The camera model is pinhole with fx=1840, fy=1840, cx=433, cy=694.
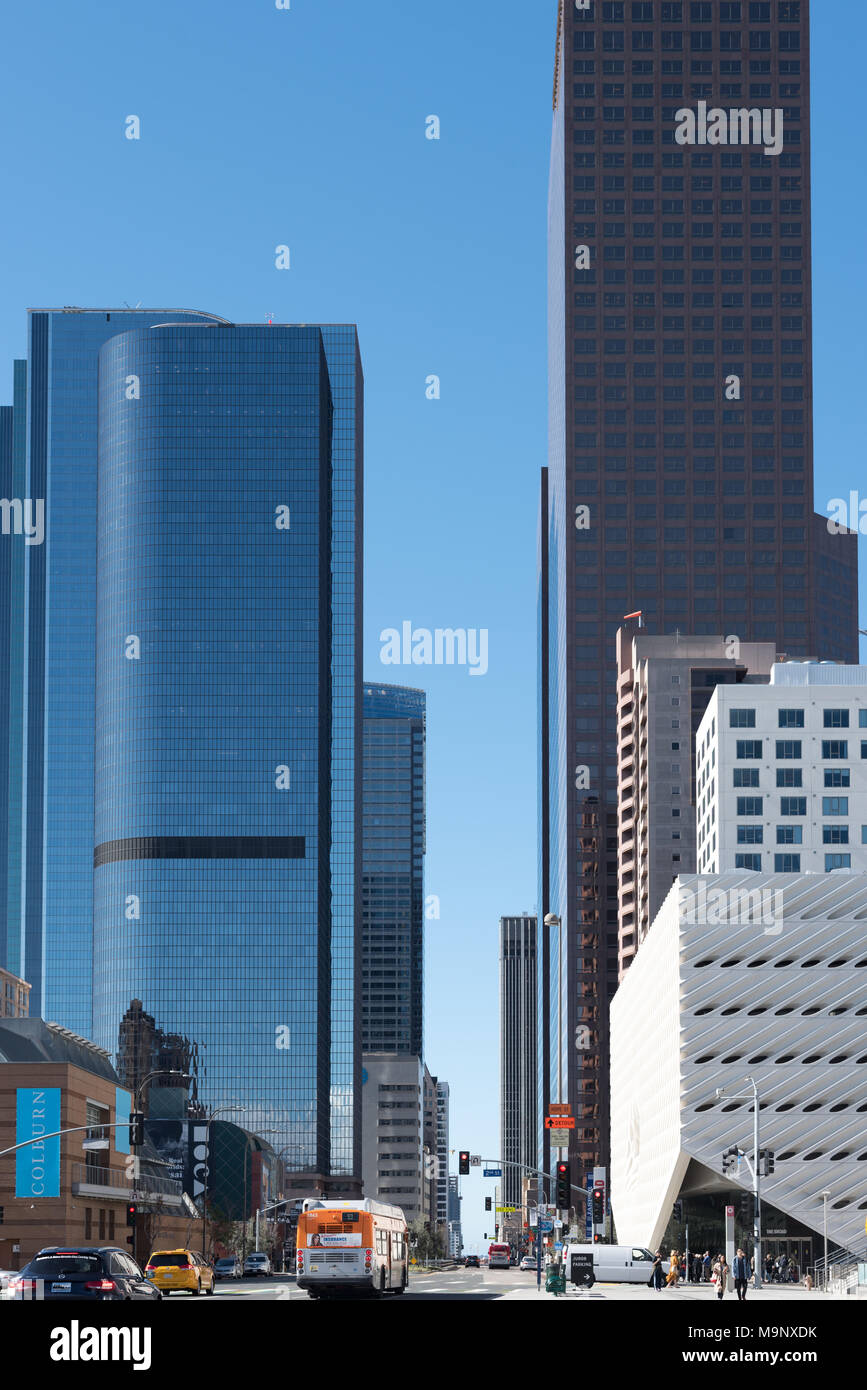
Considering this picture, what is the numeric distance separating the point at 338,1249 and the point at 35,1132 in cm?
5653

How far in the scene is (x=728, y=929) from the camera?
392ft

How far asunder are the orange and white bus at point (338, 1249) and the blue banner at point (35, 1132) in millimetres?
54083

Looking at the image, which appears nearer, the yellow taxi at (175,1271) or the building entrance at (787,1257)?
the yellow taxi at (175,1271)

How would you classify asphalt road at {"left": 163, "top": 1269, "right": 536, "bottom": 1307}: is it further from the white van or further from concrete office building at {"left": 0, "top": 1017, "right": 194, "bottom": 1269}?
concrete office building at {"left": 0, "top": 1017, "right": 194, "bottom": 1269}

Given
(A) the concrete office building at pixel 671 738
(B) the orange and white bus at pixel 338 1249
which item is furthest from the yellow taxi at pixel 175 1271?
(A) the concrete office building at pixel 671 738

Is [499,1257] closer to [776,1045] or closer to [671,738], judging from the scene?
[776,1045]

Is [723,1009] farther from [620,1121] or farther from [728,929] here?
[620,1121]

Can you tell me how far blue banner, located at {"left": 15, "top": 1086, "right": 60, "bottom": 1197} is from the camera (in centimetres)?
10538

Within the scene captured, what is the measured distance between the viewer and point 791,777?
13612cm

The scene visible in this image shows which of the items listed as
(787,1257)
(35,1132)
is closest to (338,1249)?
(35,1132)

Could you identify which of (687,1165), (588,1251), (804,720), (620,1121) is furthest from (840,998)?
(620,1121)

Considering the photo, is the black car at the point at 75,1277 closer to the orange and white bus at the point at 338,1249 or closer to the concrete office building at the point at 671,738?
the orange and white bus at the point at 338,1249

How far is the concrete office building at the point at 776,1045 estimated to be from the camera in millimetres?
116125

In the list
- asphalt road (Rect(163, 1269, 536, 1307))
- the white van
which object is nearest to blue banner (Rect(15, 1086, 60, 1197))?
asphalt road (Rect(163, 1269, 536, 1307))
